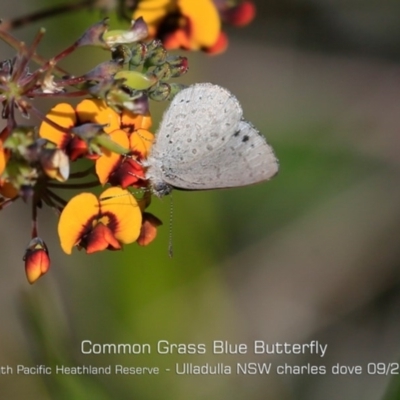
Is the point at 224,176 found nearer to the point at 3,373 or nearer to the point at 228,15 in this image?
the point at 228,15

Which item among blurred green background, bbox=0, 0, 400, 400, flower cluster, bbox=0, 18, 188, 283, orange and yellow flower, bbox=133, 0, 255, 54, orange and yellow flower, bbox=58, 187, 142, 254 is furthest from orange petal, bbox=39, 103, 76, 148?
blurred green background, bbox=0, 0, 400, 400

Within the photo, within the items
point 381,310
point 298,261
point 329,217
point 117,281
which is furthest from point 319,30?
point 117,281

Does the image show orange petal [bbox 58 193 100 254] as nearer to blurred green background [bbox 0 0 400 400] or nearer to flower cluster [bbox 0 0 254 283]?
flower cluster [bbox 0 0 254 283]

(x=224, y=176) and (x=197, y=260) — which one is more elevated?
(x=224, y=176)

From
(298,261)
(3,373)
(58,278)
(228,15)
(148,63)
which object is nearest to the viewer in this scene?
(148,63)

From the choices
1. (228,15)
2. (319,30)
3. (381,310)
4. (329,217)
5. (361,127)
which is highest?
(228,15)

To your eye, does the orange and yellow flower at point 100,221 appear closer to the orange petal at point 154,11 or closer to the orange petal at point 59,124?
the orange petal at point 59,124

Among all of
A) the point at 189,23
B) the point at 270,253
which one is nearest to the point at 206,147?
the point at 189,23

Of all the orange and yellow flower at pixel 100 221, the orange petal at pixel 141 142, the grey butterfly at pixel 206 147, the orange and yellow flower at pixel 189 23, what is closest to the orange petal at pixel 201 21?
the orange and yellow flower at pixel 189 23
